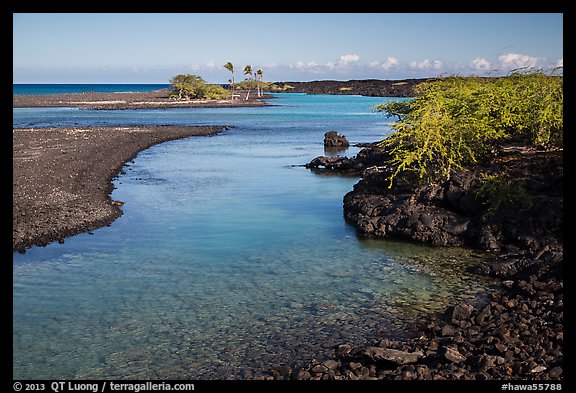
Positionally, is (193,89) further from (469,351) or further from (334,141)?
(469,351)

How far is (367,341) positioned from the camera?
13.0 metres

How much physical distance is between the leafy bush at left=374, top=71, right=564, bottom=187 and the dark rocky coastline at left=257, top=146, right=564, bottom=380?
103 cm

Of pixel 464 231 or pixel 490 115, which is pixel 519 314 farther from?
pixel 490 115

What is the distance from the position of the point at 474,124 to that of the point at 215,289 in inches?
539

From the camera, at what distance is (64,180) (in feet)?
97.1

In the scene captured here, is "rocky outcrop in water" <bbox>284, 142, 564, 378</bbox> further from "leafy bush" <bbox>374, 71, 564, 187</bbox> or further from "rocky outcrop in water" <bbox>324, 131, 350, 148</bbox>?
"rocky outcrop in water" <bbox>324, 131, 350, 148</bbox>

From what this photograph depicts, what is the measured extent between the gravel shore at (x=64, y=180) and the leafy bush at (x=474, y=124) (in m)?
13.2

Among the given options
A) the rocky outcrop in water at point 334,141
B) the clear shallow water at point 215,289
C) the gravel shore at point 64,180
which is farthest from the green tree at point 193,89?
the clear shallow water at point 215,289

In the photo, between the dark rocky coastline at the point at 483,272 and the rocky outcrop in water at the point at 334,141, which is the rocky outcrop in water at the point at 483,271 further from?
Result: the rocky outcrop in water at the point at 334,141

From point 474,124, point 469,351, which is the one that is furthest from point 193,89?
point 469,351

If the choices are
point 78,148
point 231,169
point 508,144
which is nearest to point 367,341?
point 508,144

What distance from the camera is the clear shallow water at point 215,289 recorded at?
1262 cm

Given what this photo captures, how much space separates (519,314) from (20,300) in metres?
12.9

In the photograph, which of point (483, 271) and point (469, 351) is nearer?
point (469, 351)
